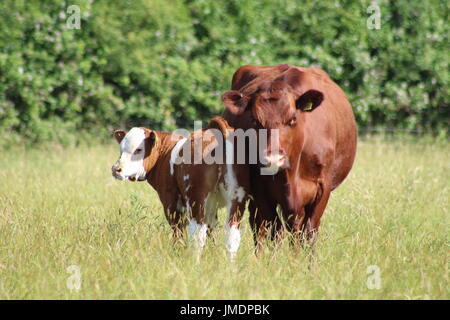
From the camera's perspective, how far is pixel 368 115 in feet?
36.3

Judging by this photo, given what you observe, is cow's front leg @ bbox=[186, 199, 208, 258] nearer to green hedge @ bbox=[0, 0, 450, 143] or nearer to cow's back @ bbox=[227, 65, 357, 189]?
cow's back @ bbox=[227, 65, 357, 189]

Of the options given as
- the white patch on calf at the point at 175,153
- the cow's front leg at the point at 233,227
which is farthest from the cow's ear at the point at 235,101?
the cow's front leg at the point at 233,227

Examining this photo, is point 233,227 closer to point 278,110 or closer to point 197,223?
point 197,223

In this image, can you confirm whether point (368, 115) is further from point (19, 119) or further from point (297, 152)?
point (297, 152)

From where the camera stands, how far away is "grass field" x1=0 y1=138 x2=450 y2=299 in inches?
160

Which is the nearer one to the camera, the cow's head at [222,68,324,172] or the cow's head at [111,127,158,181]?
the cow's head at [222,68,324,172]

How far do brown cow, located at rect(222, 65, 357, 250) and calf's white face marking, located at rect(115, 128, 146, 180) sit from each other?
641mm

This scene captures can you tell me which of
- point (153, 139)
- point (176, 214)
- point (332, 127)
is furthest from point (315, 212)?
point (153, 139)

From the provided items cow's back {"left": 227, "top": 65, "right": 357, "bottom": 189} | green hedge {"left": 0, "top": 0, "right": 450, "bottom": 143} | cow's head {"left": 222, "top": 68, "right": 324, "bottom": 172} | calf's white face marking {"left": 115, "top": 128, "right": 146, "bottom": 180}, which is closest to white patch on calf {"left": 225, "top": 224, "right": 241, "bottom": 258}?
cow's head {"left": 222, "top": 68, "right": 324, "bottom": 172}

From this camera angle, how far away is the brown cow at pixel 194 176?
183 inches

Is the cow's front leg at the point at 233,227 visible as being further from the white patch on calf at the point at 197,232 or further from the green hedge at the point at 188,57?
the green hedge at the point at 188,57

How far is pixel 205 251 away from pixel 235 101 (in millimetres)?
964

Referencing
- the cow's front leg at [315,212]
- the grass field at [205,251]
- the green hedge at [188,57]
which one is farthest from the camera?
the green hedge at [188,57]
